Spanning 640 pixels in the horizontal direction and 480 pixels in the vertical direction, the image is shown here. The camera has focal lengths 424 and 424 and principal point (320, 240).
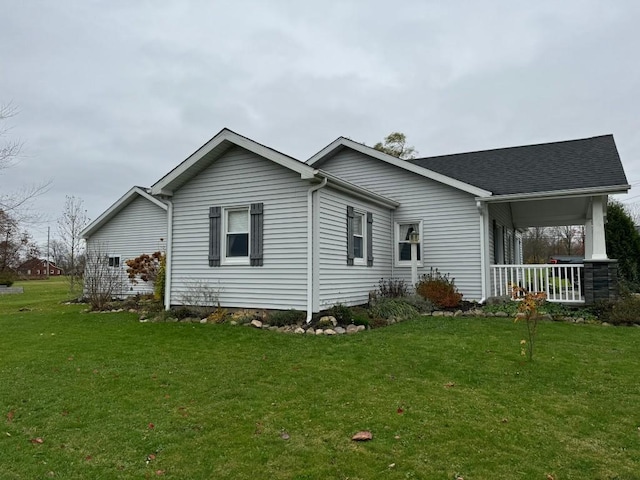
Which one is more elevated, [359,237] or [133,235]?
[133,235]

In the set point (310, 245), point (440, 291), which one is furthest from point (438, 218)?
point (310, 245)

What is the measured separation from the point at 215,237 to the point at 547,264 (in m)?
8.54

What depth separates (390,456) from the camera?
3.30 metres

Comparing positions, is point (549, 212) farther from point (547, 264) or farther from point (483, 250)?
point (483, 250)

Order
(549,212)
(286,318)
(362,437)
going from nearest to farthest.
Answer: (362,437) < (286,318) < (549,212)

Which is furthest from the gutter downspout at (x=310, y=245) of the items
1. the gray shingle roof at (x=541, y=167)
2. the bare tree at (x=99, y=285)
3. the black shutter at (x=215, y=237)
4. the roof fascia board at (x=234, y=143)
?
the bare tree at (x=99, y=285)

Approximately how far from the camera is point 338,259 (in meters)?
10.0

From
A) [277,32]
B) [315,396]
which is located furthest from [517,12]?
[315,396]

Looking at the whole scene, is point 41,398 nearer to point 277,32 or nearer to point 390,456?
point 390,456

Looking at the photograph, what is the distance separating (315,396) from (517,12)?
11910mm

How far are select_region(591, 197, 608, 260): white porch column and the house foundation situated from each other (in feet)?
0.63

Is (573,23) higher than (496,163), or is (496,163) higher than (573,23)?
(573,23)

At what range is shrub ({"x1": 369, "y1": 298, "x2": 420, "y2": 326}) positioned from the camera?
32.0 ft

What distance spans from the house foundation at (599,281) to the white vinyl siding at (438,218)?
8.37 ft
